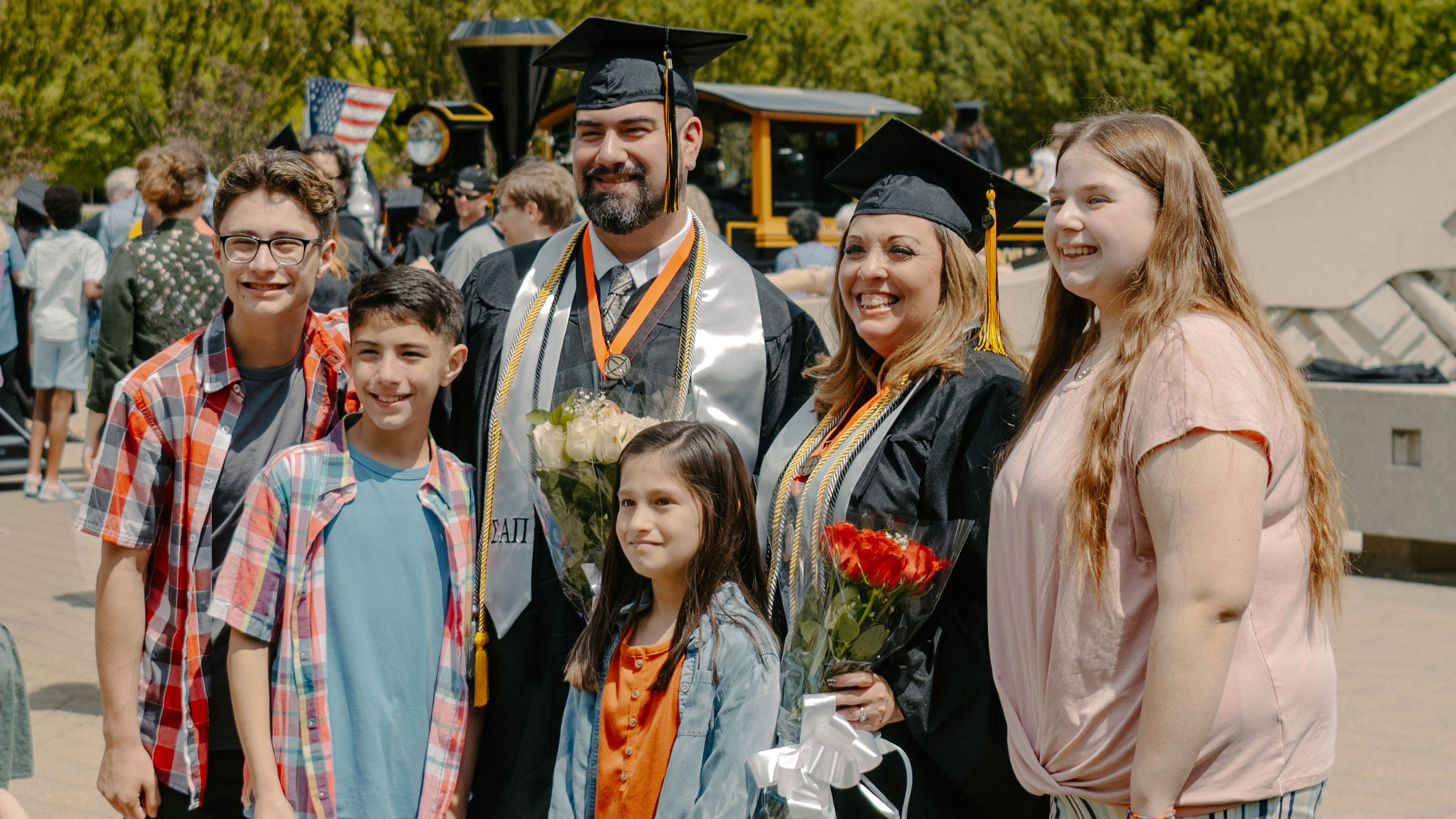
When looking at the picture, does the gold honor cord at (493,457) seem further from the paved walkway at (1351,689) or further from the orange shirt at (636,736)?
the paved walkway at (1351,689)

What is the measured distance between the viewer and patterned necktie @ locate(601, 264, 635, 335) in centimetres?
318

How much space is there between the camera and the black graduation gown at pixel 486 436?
2.88 meters

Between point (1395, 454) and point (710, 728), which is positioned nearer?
point (710, 728)

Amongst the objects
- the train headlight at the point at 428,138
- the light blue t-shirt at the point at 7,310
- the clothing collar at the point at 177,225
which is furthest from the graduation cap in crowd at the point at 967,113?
the clothing collar at the point at 177,225

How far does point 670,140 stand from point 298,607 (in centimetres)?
136

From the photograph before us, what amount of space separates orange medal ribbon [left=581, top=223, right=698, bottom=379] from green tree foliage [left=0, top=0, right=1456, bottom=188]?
43.0ft

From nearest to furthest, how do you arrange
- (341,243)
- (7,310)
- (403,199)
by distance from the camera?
(341,243), (7,310), (403,199)

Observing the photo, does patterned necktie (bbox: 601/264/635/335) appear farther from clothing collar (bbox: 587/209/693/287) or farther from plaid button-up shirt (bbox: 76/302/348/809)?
plaid button-up shirt (bbox: 76/302/348/809)

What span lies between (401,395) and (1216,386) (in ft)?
5.02

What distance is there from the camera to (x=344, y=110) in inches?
475

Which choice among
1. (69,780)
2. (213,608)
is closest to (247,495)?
(213,608)

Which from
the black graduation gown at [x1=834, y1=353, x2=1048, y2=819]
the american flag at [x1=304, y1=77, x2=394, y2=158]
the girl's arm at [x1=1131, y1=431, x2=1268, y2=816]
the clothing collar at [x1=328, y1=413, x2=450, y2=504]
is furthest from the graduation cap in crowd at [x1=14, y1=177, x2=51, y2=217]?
the girl's arm at [x1=1131, y1=431, x2=1268, y2=816]

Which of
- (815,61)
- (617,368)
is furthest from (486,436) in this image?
(815,61)

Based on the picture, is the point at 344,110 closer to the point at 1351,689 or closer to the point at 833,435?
the point at 1351,689
